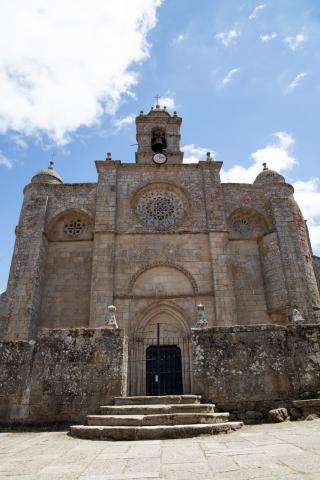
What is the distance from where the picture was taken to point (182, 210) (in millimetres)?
14781

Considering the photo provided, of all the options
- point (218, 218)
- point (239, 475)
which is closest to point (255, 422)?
point (239, 475)

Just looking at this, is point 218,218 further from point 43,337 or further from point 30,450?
point 30,450

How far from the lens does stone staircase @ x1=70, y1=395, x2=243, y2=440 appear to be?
440 cm

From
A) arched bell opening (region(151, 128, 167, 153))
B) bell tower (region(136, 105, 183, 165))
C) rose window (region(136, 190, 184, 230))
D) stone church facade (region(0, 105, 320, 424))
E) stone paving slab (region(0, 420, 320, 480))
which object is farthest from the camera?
arched bell opening (region(151, 128, 167, 153))

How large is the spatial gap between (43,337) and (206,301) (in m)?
7.59

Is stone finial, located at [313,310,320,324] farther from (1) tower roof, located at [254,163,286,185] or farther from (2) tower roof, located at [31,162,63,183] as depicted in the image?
(2) tower roof, located at [31,162,63,183]

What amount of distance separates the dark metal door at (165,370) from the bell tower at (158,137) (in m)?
9.96

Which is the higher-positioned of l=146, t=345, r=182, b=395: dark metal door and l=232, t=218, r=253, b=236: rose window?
l=232, t=218, r=253, b=236: rose window

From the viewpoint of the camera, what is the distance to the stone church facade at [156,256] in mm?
12344

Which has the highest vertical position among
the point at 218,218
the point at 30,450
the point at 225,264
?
the point at 218,218

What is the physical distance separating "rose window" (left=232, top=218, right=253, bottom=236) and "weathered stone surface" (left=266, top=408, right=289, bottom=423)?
1019 cm

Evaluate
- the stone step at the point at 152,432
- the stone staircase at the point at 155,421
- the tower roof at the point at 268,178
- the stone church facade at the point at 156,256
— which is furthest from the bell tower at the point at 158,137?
the stone step at the point at 152,432

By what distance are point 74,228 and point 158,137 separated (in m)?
7.66

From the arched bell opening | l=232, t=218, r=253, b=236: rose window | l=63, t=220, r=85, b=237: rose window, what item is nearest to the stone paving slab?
l=63, t=220, r=85, b=237: rose window
